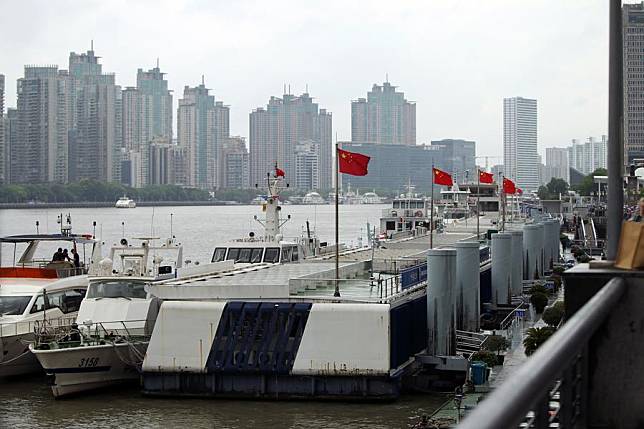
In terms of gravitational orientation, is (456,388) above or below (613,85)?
below

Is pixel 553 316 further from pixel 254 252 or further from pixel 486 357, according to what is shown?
pixel 254 252

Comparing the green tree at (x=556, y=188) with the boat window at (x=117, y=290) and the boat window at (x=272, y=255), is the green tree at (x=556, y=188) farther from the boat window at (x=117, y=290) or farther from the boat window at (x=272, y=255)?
the boat window at (x=117, y=290)

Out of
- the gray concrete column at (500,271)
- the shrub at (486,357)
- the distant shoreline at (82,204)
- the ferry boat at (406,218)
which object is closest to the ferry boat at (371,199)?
the distant shoreline at (82,204)

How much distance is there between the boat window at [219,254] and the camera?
28125mm

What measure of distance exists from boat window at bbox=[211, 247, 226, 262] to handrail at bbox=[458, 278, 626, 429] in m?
24.3

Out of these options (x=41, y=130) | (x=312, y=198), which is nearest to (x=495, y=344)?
(x=41, y=130)

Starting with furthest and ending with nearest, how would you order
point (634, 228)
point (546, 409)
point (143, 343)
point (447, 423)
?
point (143, 343), point (447, 423), point (634, 228), point (546, 409)

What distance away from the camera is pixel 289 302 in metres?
19.8

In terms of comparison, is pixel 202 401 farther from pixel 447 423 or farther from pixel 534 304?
pixel 534 304

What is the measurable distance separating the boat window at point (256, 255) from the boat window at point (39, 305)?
6.24 meters

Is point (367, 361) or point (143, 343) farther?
point (143, 343)

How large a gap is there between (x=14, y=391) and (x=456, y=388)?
8.87 metres

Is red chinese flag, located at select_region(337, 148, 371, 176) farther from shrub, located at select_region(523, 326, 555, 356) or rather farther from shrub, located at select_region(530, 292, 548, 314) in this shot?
shrub, located at select_region(530, 292, 548, 314)

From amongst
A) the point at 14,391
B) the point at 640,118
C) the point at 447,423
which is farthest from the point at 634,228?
the point at 640,118
